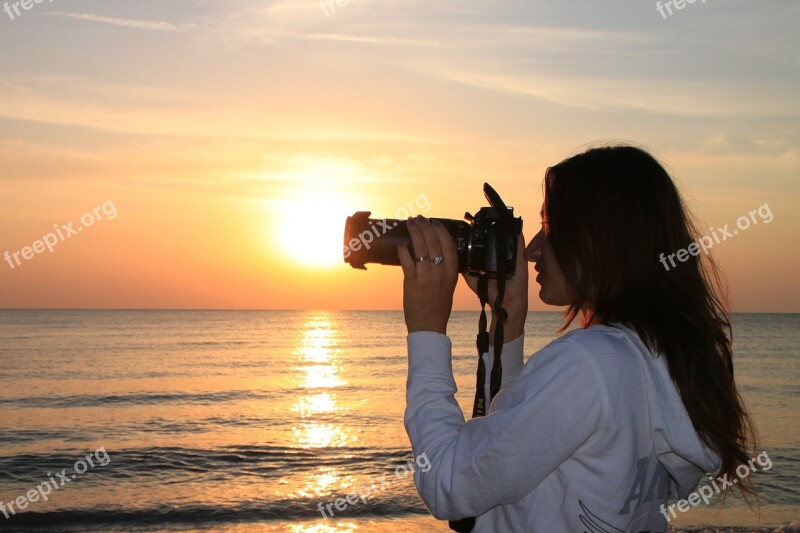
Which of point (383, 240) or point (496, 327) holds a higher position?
point (383, 240)

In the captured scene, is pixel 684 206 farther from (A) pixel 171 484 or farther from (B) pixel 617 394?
(A) pixel 171 484

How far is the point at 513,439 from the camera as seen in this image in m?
1.24

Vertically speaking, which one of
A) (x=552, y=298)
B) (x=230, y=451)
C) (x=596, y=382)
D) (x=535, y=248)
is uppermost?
(x=535, y=248)

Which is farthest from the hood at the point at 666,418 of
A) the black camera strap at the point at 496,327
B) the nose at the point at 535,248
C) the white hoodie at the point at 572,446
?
the black camera strap at the point at 496,327

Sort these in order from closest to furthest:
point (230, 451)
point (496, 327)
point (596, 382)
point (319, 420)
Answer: point (596, 382)
point (496, 327)
point (230, 451)
point (319, 420)

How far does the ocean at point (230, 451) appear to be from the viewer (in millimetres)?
7605

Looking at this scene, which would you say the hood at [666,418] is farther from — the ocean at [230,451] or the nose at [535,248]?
the ocean at [230,451]

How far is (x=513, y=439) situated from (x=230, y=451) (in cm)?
1066

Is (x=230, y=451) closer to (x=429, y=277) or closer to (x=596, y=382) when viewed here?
(x=429, y=277)

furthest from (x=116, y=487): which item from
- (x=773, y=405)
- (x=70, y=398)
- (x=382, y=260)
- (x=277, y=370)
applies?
(x=277, y=370)

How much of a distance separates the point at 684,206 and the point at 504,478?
666mm

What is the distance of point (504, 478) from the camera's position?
1.25 metres
